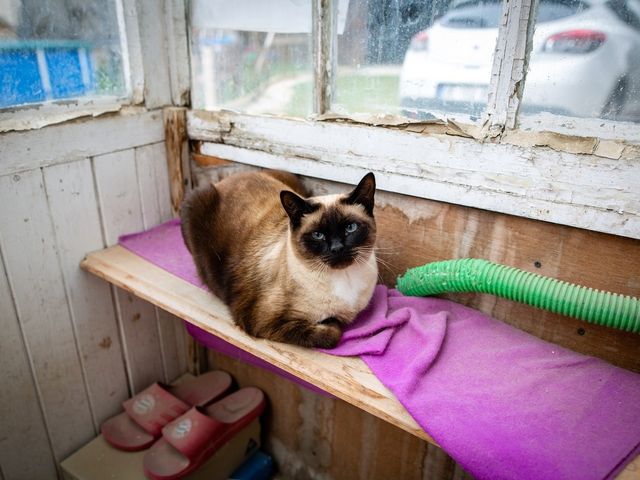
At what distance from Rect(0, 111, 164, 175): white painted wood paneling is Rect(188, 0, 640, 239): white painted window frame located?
0.58m

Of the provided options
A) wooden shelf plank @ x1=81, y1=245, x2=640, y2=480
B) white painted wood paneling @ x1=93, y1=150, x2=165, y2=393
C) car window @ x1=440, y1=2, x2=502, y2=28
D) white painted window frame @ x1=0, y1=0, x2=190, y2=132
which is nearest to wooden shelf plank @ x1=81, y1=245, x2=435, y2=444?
wooden shelf plank @ x1=81, y1=245, x2=640, y2=480

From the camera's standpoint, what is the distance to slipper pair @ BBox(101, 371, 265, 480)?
1.68 m

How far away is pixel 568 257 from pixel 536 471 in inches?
22.4

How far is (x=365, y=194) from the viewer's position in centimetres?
127

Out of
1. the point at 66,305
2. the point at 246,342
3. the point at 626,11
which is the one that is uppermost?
the point at 626,11

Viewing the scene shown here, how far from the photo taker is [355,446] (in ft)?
5.87

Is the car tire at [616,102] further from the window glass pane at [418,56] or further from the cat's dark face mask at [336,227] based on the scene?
the cat's dark face mask at [336,227]

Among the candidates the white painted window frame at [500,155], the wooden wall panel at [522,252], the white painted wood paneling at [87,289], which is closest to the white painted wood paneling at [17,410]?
the white painted wood paneling at [87,289]

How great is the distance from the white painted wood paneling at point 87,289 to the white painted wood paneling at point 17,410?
20 centimetres

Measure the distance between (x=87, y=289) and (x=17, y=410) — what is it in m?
0.47

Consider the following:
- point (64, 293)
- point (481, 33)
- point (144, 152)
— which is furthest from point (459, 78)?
point (64, 293)

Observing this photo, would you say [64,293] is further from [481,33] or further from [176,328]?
[481,33]

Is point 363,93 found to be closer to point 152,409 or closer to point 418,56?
point 418,56

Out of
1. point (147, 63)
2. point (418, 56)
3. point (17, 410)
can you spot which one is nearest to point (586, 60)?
point (418, 56)
